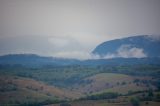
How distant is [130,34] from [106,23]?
0.64 meters

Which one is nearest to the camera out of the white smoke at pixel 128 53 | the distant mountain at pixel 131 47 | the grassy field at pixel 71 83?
the grassy field at pixel 71 83

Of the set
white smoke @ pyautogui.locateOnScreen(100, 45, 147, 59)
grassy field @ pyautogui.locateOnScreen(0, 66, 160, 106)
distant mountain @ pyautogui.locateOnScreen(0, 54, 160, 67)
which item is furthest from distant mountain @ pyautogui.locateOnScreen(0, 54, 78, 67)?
white smoke @ pyautogui.locateOnScreen(100, 45, 147, 59)

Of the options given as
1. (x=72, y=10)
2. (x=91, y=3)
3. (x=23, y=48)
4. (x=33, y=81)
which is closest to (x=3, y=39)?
(x=23, y=48)

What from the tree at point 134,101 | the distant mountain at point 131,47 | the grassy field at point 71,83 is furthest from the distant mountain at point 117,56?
the tree at point 134,101

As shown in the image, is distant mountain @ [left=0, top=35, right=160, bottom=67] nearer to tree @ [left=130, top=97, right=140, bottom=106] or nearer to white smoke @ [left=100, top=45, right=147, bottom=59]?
white smoke @ [left=100, top=45, right=147, bottom=59]

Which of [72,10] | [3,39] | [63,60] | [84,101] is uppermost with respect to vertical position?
[72,10]

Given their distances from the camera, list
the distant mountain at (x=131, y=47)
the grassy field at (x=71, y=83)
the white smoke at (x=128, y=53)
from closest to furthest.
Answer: the grassy field at (x=71, y=83), the distant mountain at (x=131, y=47), the white smoke at (x=128, y=53)

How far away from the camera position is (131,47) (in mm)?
8188

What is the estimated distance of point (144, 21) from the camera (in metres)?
8.20

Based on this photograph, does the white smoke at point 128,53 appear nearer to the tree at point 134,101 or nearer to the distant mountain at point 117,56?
the distant mountain at point 117,56

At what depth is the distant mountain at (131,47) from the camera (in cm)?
797

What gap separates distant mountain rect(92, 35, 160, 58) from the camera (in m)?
7.97

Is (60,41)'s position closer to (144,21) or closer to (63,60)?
(63,60)

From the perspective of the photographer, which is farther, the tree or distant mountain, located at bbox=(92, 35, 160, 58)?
distant mountain, located at bbox=(92, 35, 160, 58)
